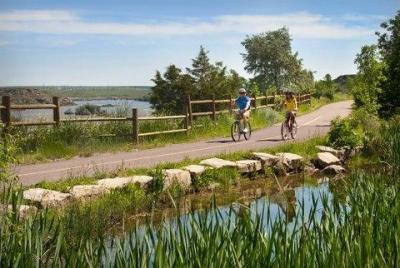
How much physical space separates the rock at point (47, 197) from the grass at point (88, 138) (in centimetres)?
465

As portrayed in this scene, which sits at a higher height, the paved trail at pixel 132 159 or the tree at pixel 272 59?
the tree at pixel 272 59

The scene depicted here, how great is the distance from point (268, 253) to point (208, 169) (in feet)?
30.9

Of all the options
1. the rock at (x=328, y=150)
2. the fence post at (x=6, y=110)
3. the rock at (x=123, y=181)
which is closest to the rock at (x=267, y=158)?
the rock at (x=328, y=150)

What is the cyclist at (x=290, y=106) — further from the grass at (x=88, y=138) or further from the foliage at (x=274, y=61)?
the foliage at (x=274, y=61)

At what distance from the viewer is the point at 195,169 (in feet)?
41.9

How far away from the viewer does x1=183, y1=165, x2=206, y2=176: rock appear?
41.4 ft

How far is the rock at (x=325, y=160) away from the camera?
51.9 ft

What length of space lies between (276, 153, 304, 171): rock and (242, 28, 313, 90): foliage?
176 feet

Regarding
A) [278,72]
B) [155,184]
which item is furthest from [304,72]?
[155,184]

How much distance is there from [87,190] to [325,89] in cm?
6340

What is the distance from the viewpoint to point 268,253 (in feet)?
12.1

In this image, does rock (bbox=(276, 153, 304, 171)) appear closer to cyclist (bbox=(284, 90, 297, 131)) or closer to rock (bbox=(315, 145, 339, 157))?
rock (bbox=(315, 145, 339, 157))

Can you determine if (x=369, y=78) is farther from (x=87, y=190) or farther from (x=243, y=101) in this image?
(x=87, y=190)

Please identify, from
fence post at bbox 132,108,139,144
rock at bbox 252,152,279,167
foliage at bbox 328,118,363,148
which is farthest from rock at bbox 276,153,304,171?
fence post at bbox 132,108,139,144
